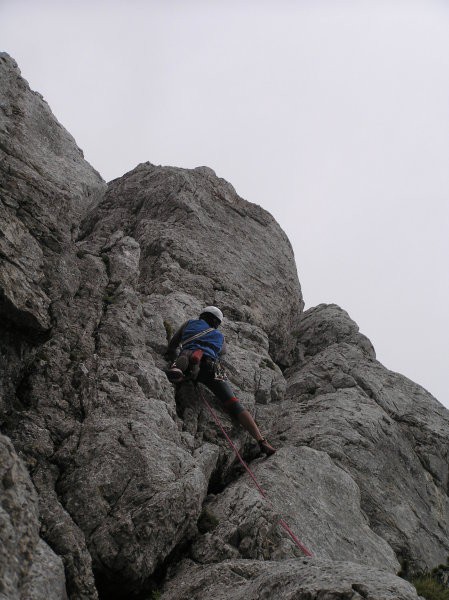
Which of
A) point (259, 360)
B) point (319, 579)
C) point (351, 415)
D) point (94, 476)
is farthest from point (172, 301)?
point (319, 579)

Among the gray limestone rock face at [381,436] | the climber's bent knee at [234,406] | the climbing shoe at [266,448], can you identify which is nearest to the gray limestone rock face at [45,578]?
the climber's bent knee at [234,406]

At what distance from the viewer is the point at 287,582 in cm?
729

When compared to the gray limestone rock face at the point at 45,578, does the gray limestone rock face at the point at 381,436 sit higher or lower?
higher

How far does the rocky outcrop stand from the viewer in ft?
28.2

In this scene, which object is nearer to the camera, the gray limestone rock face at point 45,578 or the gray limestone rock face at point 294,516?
the gray limestone rock face at point 45,578

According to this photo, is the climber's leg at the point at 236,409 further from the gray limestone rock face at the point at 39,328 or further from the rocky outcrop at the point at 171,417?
the gray limestone rock face at the point at 39,328

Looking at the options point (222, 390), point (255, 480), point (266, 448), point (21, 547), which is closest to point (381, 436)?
point (266, 448)

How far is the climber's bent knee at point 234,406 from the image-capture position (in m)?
13.4

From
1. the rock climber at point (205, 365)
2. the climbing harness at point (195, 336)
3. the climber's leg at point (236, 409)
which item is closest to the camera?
the rock climber at point (205, 365)

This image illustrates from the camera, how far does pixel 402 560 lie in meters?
12.5

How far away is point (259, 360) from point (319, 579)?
960cm

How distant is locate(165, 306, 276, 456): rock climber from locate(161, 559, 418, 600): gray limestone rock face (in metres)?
4.37

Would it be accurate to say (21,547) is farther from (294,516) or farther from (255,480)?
(294,516)

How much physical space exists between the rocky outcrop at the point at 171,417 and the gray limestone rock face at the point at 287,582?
3 cm
